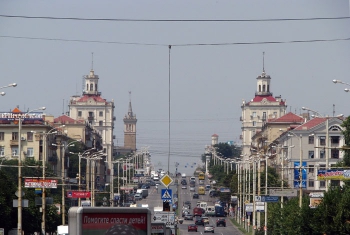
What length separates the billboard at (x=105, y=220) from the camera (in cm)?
2072

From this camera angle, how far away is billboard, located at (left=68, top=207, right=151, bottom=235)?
2072 centimetres

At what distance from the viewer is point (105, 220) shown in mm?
20891

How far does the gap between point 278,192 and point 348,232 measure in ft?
58.4

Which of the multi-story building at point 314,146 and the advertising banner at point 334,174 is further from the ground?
the multi-story building at point 314,146

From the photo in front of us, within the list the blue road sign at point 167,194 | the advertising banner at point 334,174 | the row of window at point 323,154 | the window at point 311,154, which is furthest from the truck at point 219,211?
the blue road sign at point 167,194

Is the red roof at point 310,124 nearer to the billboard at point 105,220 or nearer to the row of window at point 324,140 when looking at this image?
the row of window at point 324,140

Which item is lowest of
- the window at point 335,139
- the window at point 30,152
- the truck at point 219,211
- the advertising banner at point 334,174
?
the truck at point 219,211

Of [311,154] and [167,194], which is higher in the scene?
[311,154]

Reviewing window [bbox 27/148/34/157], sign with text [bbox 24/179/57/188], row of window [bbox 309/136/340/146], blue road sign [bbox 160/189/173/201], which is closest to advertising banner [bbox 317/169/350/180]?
blue road sign [bbox 160/189/173/201]

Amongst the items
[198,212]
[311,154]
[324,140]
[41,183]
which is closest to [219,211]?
[198,212]

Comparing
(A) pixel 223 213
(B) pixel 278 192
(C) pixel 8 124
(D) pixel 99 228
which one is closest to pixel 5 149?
(C) pixel 8 124

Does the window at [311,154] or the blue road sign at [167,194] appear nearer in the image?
the blue road sign at [167,194]

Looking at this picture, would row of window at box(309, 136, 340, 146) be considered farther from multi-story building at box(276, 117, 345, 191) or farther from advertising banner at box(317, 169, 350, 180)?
advertising banner at box(317, 169, 350, 180)

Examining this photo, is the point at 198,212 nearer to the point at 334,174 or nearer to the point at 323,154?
the point at 323,154
